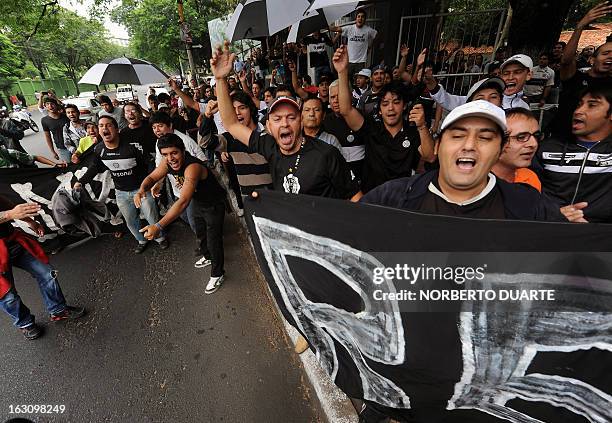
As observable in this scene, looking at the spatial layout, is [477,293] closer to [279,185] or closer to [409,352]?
[409,352]

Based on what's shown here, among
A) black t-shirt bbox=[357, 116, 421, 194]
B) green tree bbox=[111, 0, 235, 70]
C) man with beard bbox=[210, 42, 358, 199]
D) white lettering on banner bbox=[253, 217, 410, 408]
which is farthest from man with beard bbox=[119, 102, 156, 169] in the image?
green tree bbox=[111, 0, 235, 70]

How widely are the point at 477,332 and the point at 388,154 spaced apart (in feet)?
6.59

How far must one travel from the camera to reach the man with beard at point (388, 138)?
116 inches

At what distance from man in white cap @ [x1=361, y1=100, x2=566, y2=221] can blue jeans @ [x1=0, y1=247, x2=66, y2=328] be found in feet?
12.0

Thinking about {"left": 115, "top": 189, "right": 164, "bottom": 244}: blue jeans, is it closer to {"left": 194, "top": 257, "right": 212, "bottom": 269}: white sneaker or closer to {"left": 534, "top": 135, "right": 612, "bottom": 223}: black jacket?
{"left": 194, "top": 257, "right": 212, "bottom": 269}: white sneaker

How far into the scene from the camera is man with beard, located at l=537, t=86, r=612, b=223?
2.26 meters

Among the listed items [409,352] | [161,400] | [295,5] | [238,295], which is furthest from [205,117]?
[409,352]

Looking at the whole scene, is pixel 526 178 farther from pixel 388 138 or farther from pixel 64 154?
pixel 64 154

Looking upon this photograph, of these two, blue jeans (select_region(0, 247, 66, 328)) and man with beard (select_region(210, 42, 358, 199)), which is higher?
man with beard (select_region(210, 42, 358, 199))

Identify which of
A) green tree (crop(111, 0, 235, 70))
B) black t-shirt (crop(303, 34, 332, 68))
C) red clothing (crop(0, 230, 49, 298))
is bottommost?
red clothing (crop(0, 230, 49, 298))

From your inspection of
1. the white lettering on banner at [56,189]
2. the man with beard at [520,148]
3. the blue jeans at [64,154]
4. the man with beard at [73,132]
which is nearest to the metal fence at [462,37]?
the man with beard at [520,148]

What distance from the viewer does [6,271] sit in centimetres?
291

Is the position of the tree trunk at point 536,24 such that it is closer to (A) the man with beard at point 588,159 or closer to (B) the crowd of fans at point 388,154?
(B) the crowd of fans at point 388,154

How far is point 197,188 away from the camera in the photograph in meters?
3.52
